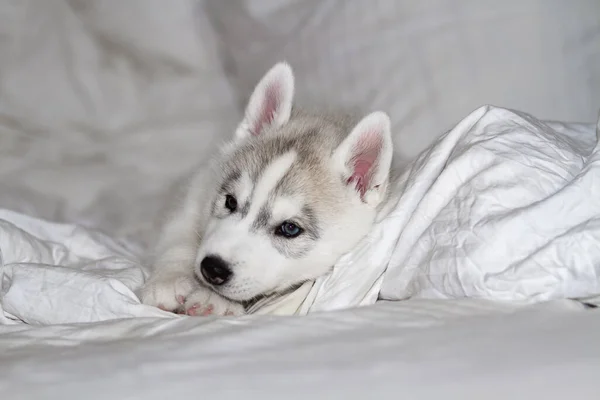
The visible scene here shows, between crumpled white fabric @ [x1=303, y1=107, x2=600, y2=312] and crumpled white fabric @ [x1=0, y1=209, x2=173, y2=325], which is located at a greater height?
crumpled white fabric @ [x1=303, y1=107, x2=600, y2=312]

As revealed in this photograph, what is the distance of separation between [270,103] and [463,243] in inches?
38.5

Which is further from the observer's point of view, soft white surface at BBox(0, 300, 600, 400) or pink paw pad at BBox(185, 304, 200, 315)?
pink paw pad at BBox(185, 304, 200, 315)

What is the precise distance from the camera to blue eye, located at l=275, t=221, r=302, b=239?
226cm

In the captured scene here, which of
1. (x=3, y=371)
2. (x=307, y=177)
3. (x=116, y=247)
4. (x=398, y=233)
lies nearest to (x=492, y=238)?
(x=398, y=233)

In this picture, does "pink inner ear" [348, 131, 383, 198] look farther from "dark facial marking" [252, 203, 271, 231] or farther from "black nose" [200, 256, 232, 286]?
"black nose" [200, 256, 232, 286]

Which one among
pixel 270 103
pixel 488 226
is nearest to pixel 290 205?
pixel 270 103

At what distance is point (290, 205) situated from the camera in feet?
7.41

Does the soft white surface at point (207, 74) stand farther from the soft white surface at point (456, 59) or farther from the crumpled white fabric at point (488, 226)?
the crumpled white fabric at point (488, 226)

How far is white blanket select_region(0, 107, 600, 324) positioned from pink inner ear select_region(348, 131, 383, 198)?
0.38ft

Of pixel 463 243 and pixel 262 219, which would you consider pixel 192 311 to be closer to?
pixel 262 219

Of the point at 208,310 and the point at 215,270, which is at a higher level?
the point at 215,270

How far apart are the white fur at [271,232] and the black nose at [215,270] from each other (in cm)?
2

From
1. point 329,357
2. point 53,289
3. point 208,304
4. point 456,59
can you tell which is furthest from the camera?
point 456,59

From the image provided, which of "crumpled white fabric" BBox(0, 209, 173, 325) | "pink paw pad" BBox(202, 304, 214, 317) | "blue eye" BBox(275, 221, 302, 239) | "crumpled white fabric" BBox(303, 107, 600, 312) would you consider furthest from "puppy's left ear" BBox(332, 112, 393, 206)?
"crumpled white fabric" BBox(0, 209, 173, 325)
